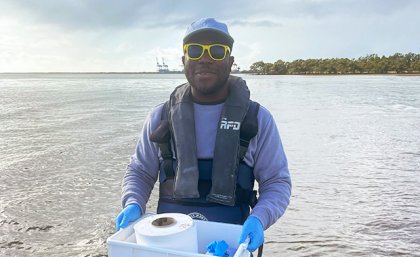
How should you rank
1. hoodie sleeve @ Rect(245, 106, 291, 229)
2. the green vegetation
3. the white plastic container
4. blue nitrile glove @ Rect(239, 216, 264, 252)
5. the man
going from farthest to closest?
1. the green vegetation
2. the man
3. hoodie sleeve @ Rect(245, 106, 291, 229)
4. blue nitrile glove @ Rect(239, 216, 264, 252)
5. the white plastic container

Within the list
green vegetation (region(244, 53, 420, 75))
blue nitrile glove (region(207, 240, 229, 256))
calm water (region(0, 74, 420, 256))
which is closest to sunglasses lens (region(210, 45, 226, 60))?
blue nitrile glove (region(207, 240, 229, 256))

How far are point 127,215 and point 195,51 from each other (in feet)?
4.07

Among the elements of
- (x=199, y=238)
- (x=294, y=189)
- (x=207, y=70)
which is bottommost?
(x=294, y=189)

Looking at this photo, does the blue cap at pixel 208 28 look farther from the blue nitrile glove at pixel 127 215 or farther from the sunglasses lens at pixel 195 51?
the blue nitrile glove at pixel 127 215

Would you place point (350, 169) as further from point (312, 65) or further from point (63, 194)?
point (312, 65)

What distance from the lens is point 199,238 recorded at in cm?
271

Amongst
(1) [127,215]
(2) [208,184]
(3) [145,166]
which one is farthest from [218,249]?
(3) [145,166]

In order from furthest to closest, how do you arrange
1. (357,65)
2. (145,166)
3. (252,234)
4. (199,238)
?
(357,65), (145,166), (199,238), (252,234)

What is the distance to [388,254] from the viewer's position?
5.21m

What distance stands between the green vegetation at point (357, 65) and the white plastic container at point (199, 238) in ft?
375

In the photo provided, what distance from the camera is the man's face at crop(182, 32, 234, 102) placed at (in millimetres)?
3094

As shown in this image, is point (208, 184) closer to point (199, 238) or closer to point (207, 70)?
point (199, 238)

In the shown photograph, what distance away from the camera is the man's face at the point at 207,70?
3094 mm

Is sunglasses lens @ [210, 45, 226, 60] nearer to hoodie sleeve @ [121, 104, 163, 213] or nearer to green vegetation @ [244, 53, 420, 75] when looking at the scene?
hoodie sleeve @ [121, 104, 163, 213]
